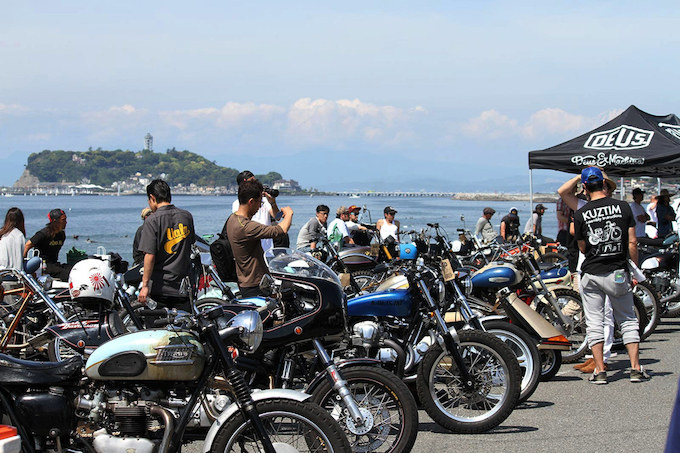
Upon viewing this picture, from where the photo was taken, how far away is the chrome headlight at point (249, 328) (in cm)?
381

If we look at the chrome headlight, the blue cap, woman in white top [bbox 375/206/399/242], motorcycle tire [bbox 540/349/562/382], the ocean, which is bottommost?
the ocean

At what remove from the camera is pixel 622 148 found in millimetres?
12125

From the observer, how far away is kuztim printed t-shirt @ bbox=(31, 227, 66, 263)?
9.38 meters

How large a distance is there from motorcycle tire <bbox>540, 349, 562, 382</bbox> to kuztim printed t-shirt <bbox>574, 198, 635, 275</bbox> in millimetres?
791

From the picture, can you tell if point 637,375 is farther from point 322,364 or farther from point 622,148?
point 622,148

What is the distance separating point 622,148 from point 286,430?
391 inches

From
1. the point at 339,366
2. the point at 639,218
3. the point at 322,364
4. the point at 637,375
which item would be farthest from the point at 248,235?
the point at 639,218

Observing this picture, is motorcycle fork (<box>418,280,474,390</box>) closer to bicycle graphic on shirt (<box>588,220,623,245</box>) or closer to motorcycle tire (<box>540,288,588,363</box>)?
bicycle graphic on shirt (<box>588,220,623,245</box>)

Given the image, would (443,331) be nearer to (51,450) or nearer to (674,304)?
(51,450)

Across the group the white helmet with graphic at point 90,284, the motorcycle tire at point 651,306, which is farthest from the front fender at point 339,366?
the motorcycle tire at point 651,306

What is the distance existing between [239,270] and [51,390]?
8.01 feet

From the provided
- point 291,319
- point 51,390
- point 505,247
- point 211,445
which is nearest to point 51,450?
point 51,390

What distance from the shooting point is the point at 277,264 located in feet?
15.5

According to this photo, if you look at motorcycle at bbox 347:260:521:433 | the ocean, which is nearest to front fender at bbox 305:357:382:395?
motorcycle at bbox 347:260:521:433
